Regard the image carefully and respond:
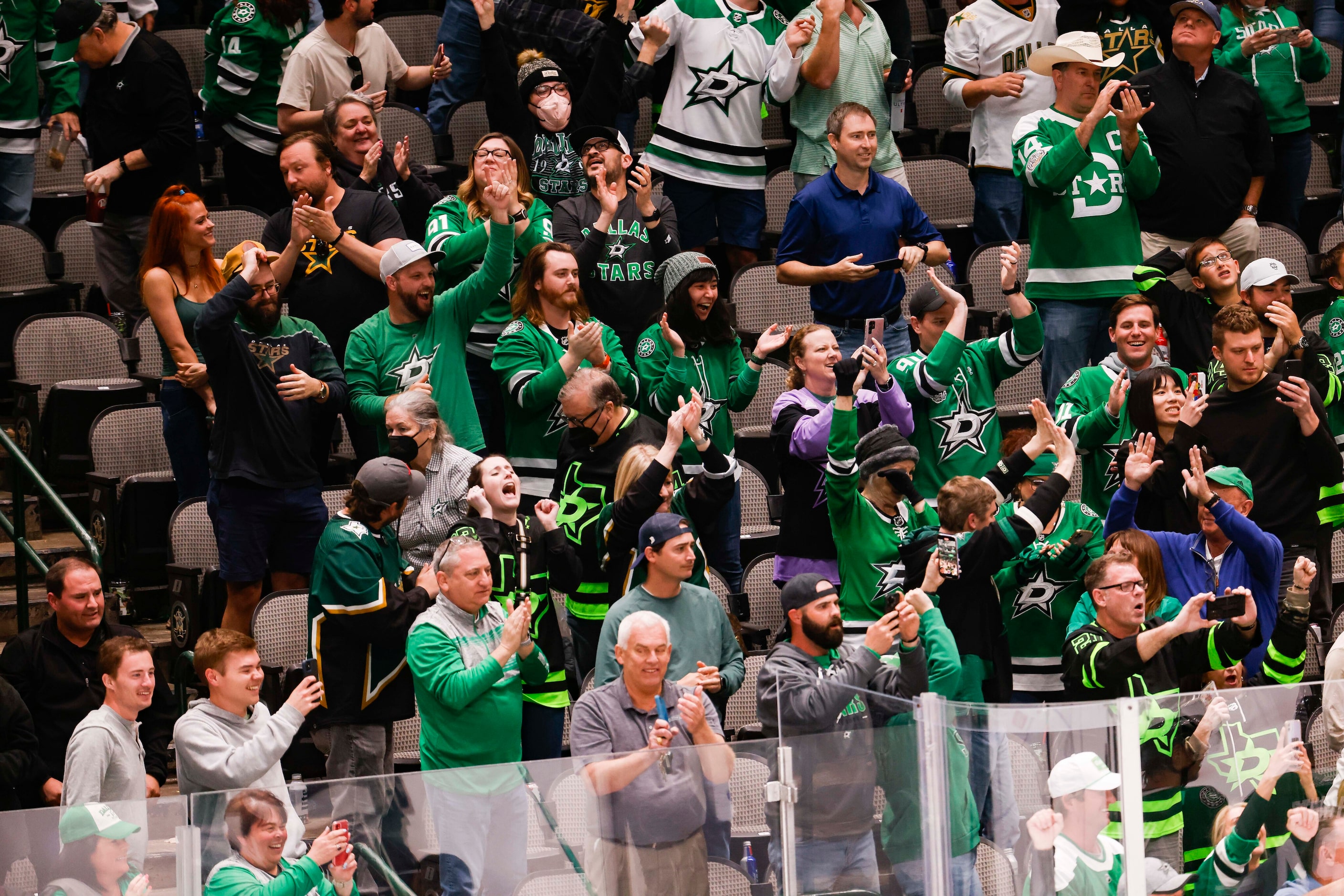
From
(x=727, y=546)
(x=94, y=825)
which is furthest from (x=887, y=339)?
(x=94, y=825)

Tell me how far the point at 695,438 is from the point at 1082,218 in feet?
9.42

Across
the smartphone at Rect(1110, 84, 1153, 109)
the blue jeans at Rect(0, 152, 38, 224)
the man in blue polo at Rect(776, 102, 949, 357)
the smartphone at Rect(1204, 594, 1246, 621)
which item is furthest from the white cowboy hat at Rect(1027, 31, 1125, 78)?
the blue jeans at Rect(0, 152, 38, 224)

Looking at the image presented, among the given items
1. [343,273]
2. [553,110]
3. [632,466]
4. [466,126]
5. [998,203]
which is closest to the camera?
[632,466]

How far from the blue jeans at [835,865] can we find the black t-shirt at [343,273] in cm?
359

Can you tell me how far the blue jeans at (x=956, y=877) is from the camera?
5195mm

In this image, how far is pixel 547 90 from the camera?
9047mm

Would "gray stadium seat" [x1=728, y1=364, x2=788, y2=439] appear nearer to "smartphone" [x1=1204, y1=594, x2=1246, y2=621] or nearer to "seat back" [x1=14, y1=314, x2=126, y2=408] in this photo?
"seat back" [x1=14, y1=314, x2=126, y2=408]

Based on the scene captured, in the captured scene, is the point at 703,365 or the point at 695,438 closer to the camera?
the point at 695,438

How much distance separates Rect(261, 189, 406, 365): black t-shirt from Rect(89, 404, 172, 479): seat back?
2.93ft

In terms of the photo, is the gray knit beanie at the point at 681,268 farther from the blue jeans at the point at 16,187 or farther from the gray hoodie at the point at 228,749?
the blue jeans at the point at 16,187

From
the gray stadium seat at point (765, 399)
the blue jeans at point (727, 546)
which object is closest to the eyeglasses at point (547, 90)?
the gray stadium seat at point (765, 399)

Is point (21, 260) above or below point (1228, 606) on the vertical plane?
above

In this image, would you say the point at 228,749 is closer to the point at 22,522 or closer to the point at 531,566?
the point at 531,566

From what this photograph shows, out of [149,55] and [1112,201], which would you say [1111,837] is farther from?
[149,55]
